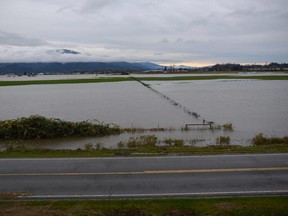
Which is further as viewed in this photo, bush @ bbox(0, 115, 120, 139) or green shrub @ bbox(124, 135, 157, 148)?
bush @ bbox(0, 115, 120, 139)

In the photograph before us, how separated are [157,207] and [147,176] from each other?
3.07 meters

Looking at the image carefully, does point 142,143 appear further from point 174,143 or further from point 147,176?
point 147,176

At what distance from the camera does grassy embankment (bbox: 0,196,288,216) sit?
9898 mm

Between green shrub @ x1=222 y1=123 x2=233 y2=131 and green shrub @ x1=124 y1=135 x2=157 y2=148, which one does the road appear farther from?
green shrub @ x1=222 y1=123 x2=233 y2=131

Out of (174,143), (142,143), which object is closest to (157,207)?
(142,143)

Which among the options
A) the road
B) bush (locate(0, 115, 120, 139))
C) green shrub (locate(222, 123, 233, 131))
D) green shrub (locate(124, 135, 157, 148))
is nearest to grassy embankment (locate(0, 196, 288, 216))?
the road

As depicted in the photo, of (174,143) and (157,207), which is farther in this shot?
(174,143)

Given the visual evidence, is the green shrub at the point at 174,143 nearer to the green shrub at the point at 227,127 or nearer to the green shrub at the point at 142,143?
the green shrub at the point at 142,143

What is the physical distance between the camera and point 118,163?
15.4 meters

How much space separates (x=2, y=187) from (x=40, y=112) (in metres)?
30.3

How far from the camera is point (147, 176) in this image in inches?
523

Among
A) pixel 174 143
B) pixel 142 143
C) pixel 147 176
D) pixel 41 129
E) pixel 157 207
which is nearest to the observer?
pixel 157 207

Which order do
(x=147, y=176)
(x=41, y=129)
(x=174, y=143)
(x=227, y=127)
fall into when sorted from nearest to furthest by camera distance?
(x=147, y=176)
(x=174, y=143)
(x=41, y=129)
(x=227, y=127)

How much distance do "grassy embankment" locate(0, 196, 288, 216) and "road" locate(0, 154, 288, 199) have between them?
55 cm
